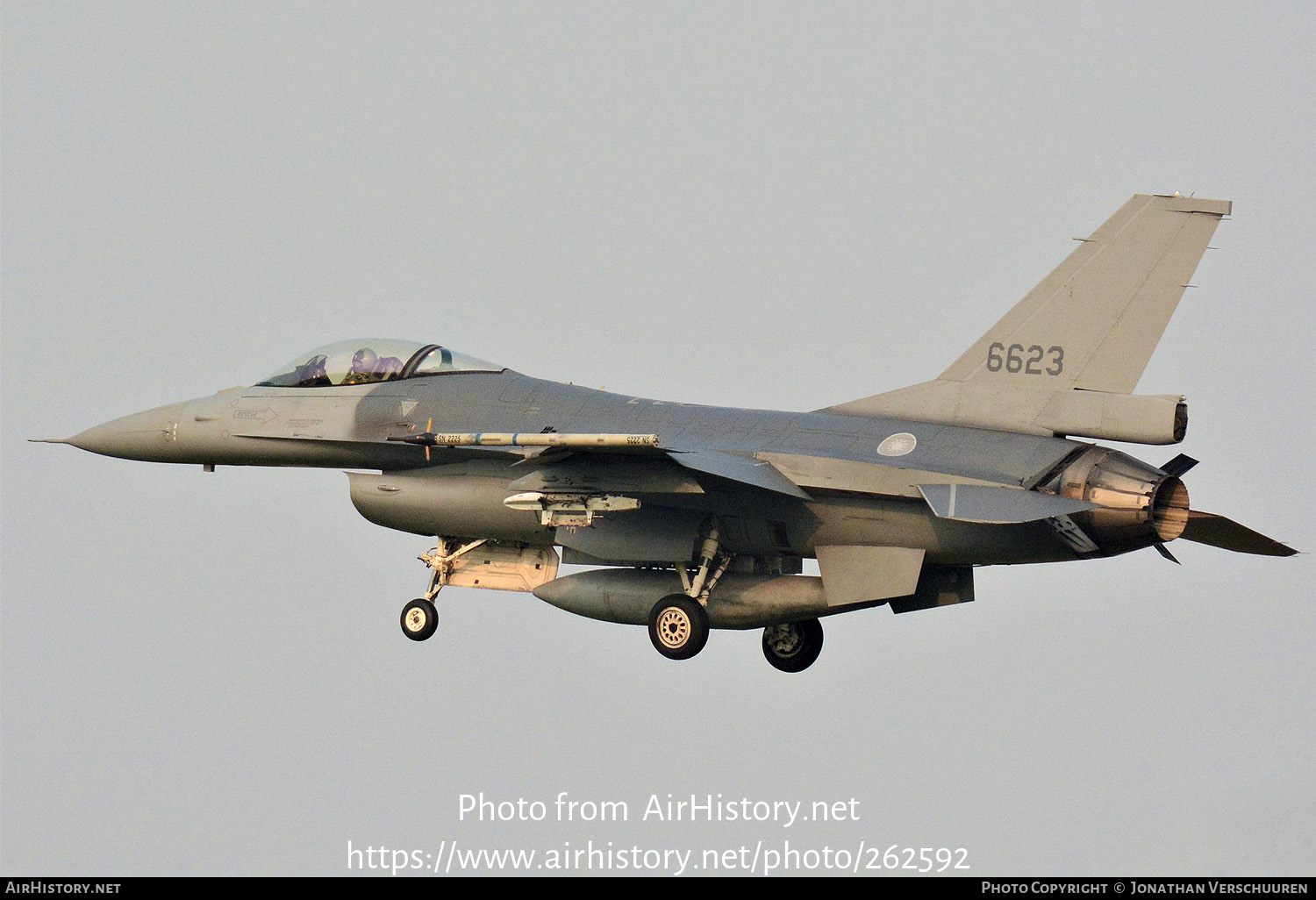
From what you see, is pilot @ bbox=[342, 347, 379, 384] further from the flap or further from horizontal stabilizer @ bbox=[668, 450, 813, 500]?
the flap

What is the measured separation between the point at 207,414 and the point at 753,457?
6.55 m

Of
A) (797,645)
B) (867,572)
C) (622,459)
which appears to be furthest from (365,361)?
(867,572)

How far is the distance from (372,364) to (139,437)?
2.84 m

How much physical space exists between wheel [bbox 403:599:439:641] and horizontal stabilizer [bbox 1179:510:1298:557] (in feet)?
26.0

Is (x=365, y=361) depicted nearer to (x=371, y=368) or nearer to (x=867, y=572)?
(x=371, y=368)

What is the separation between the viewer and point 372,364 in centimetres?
2094

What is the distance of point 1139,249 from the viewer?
1792 centimetres

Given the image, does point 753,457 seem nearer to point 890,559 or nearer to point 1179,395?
point 890,559

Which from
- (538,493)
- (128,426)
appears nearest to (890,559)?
(538,493)

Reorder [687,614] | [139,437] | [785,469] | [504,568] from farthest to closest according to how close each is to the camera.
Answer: [139,437]
[504,568]
[687,614]
[785,469]

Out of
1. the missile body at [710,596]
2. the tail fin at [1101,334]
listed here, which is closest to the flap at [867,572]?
the missile body at [710,596]

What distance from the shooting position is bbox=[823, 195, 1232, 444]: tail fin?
58.0 feet

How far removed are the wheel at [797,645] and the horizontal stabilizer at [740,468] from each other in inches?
121

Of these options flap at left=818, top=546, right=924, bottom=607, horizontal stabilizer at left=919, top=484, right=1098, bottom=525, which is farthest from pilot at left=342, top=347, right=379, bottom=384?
horizontal stabilizer at left=919, top=484, right=1098, bottom=525
